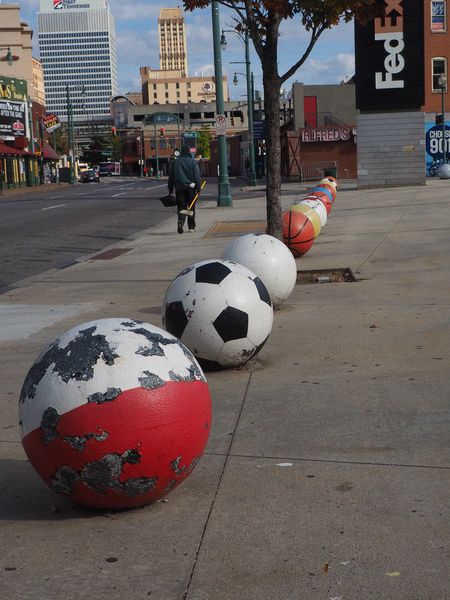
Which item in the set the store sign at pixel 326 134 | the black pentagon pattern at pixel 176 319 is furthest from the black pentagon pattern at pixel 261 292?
the store sign at pixel 326 134

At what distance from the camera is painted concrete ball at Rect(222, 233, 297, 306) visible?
9508 millimetres

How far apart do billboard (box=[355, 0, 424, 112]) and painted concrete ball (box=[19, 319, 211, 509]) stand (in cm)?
3311

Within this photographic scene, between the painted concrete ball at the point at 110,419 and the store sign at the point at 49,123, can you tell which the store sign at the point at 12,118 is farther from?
the painted concrete ball at the point at 110,419

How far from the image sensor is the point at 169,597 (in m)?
3.35

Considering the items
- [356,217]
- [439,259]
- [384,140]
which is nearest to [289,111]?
[384,140]

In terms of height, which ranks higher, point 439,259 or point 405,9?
point 405,9

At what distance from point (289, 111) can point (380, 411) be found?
7303cm

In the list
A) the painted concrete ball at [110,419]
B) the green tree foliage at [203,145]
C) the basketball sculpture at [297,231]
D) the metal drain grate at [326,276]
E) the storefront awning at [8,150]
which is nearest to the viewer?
the painted concrete ball at [110,419]

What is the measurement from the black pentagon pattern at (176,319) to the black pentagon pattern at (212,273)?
278mm

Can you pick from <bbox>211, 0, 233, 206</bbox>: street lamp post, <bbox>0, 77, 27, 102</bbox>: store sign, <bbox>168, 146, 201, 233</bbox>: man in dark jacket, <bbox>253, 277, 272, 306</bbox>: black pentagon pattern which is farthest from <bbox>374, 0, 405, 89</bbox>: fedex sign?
<bbox>0, 77, 27, 102</bbox>: store sign

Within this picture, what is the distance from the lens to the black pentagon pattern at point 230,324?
273 inches

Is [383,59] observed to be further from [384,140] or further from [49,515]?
[49,515]

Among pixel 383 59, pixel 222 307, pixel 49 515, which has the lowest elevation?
pixel 49 515

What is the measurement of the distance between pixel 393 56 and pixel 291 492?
3390 centimetres
